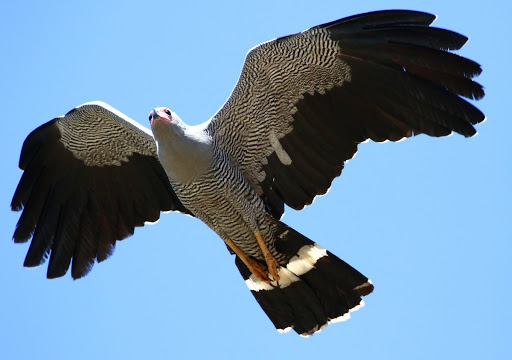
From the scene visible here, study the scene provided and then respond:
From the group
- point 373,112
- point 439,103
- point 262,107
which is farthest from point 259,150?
point 439,103

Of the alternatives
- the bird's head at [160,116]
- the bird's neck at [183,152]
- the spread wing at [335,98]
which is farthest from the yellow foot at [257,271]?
the bird's head at [160,116]

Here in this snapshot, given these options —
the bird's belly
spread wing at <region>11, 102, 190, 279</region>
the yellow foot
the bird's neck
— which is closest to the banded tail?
the yellow foot

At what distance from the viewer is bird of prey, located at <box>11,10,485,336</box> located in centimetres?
1231

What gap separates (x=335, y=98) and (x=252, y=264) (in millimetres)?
2464

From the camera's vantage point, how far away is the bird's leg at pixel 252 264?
43.7 feet

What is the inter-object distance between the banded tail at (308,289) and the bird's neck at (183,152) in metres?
1.33

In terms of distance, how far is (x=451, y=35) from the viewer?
1184 cm

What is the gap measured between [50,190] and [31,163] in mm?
463

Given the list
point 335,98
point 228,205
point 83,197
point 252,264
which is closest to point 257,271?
point 252,264

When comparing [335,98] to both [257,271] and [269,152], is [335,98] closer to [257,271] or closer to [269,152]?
[269,152]

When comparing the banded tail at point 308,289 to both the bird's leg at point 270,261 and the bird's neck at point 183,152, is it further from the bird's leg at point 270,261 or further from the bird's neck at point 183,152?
the bird's neck at point 183,152

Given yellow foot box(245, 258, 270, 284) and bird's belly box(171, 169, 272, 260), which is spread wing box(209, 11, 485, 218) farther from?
yellow foot box(245, 258, 270, 284)

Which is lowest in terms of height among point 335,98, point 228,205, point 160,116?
point 228,205

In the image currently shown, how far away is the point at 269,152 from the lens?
13414 millimetres
